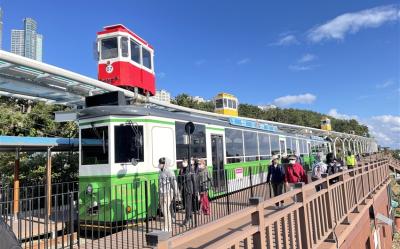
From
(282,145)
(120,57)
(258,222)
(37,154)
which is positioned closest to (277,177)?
(258,222)

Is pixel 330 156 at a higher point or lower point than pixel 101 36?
lower

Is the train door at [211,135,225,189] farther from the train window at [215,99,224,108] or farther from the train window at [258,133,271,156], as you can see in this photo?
the train window at [215,99,224,108]

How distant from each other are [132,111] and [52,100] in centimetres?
602

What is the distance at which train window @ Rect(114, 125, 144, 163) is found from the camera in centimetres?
966

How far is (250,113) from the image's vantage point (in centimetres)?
7856

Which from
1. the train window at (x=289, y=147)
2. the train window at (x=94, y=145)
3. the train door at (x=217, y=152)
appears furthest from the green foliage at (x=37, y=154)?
the train window at (x=289, y=147)

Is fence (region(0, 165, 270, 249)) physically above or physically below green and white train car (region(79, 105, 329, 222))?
below

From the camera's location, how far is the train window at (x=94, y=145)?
9742mm

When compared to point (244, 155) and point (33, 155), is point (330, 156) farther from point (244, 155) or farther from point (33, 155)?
point (33, 155)

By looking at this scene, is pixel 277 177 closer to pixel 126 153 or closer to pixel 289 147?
pixel 126 153

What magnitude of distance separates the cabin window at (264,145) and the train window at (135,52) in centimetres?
727

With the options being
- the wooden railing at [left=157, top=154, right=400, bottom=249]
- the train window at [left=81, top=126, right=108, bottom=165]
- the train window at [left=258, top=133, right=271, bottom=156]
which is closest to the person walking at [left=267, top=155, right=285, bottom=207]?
the wooden railing at [left=157, top=154, right=400, bottom=249]

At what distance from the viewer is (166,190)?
341 inches

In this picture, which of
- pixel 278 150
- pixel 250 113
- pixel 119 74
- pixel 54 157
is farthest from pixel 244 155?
pixel 250 113
